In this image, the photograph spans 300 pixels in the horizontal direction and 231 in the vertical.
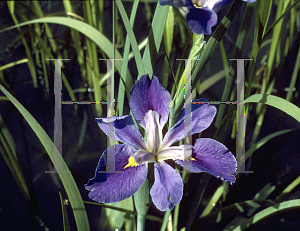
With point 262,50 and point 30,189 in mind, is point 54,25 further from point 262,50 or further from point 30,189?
point 262,50

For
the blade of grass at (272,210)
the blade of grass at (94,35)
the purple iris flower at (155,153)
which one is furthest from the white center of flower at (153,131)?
the blade of grass at (272,210)

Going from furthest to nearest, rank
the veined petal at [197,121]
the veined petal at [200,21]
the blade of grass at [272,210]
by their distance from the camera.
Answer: the blade of grass at [272,210], the veined petal at [197,121], the veined petal at [200,21]

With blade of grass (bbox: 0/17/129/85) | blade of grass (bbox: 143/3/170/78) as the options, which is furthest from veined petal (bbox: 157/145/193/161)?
blade of grass (bbox: 0/17/129/85)

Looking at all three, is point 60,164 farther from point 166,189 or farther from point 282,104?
point 282,104

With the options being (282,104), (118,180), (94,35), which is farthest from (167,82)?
(118,180)

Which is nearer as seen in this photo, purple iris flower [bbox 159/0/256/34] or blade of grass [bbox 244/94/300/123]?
purple iris flower [bbox 159/0/256/34]

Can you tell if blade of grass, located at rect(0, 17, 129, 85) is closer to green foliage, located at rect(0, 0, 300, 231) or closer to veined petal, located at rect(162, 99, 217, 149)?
green foliage, located at rect(0, 0, 300, 231)

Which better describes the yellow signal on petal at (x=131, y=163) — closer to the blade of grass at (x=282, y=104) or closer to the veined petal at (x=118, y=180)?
the veined petal at (x=118, y=180)
